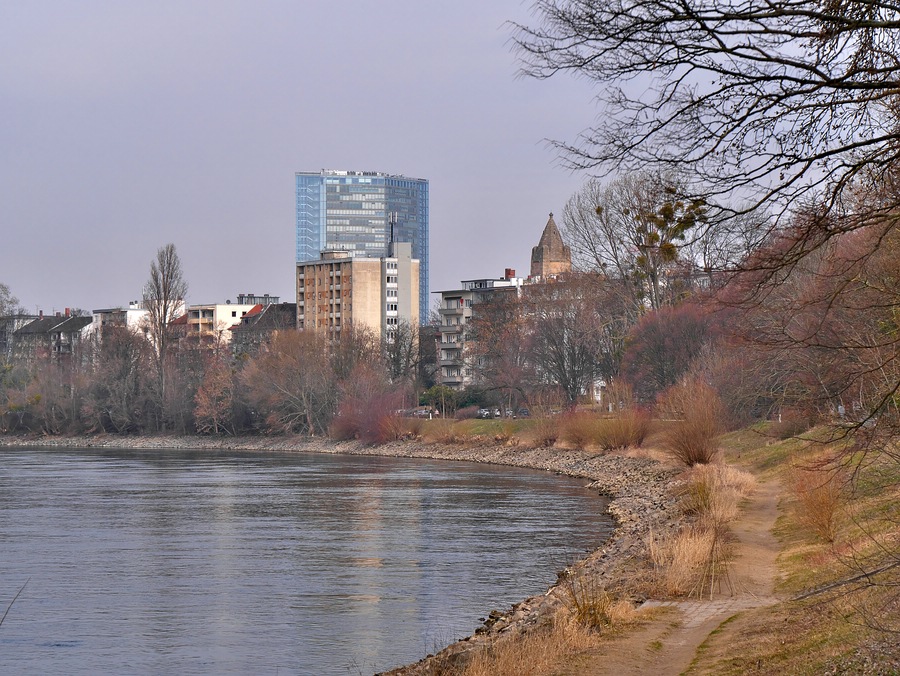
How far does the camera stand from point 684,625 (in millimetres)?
17156

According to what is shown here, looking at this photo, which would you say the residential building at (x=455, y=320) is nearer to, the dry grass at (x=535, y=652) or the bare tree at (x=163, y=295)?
the bare tree at (x=163, y=295)

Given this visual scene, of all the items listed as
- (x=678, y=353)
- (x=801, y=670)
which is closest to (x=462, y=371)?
(x=678, y=353)

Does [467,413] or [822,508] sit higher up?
[822,508]

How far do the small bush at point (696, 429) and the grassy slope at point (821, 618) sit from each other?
2371cm

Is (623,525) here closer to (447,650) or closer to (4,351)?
(447,650)

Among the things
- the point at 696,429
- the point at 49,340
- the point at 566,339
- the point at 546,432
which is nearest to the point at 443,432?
the point at 566,339

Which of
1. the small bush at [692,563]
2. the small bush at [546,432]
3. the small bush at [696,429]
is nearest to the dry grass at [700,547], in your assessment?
the small bush at [692,563]

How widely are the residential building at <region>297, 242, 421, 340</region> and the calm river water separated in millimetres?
111042

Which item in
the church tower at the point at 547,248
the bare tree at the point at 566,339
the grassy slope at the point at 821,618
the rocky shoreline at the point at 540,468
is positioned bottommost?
the rocky shoreline at the point at 540,468

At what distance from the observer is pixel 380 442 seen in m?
97.1

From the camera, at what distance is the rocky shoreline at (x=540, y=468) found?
21.1m

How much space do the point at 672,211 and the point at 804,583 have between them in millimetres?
10635

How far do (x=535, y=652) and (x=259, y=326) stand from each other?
5967 inches

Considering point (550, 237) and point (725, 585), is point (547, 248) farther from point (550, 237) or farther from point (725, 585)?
point (725, 585)
